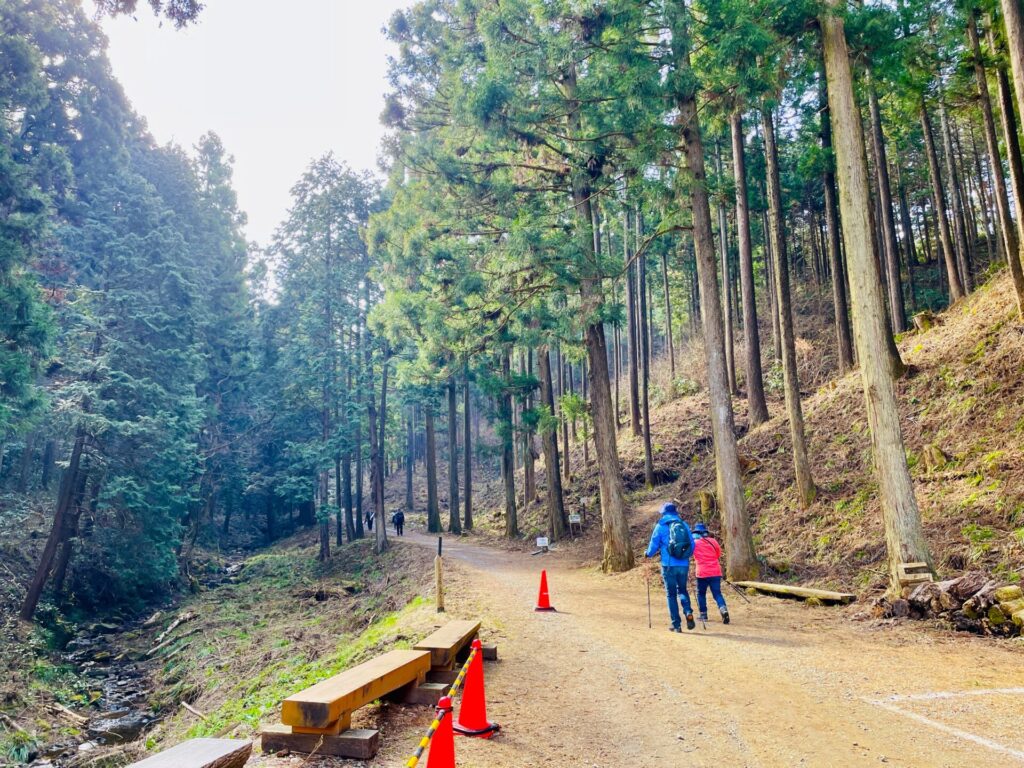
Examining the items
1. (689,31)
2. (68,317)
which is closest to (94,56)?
(68,317)

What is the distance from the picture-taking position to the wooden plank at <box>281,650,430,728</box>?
468 cm

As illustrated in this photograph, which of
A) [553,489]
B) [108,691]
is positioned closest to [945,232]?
[553,489]

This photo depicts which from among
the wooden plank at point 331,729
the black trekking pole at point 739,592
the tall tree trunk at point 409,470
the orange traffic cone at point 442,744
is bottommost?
the black trekking pole at point 739,592

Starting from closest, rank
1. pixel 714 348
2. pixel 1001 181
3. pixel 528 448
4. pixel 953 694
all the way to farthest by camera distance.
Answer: pixel 953 694 < pixel 714 348 < pixel 1001 181 < pixel 528 448

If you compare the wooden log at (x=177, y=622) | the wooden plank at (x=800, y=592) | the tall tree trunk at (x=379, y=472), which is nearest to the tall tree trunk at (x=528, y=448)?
the tall tree trunk at (x=379, y=472)

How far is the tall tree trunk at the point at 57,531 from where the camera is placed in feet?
54.7

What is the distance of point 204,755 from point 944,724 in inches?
222

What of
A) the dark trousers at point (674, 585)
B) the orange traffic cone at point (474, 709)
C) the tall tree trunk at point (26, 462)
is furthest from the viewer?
the tall tree trunk at point (26, 462)

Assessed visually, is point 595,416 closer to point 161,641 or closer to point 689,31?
point 689,31

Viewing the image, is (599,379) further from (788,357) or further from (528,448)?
(528,448)

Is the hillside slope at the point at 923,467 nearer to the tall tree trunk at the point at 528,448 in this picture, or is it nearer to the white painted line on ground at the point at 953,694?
the white painted line on ground at the point at 953,694

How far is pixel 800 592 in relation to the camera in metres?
10.8

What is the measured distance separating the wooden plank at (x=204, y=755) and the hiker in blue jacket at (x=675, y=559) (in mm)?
6543

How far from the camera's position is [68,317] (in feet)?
64.7
